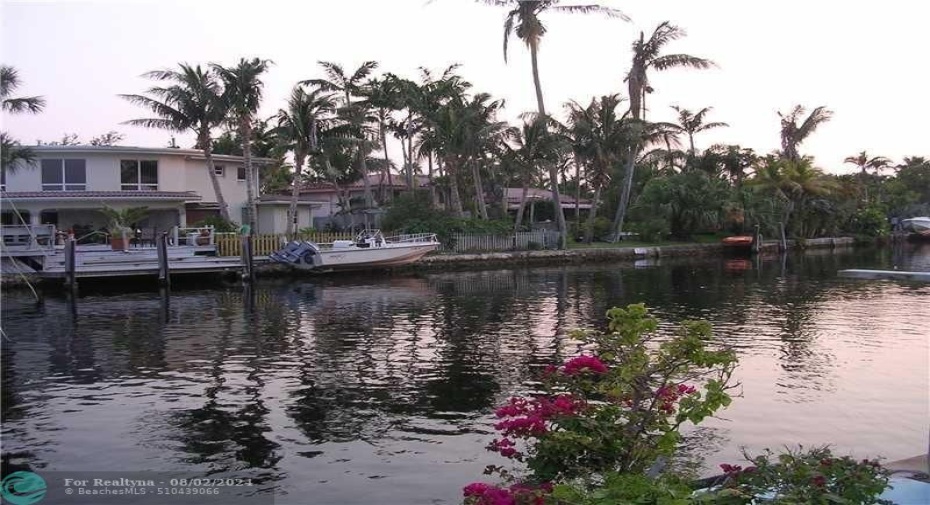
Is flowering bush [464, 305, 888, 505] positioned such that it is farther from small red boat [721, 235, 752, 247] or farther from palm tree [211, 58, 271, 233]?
small red boat [721, 235, 752, 247]

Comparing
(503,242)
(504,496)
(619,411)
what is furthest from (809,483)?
(503,242)

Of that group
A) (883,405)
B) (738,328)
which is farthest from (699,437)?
(738,328)

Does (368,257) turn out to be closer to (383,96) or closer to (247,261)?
(247,261)

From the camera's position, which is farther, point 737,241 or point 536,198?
point 536,198

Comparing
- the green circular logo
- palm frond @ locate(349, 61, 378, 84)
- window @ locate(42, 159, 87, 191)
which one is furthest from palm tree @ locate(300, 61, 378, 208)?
the green circular logo

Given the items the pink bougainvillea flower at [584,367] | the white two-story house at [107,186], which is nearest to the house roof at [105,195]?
the white two-story house at [107,186]

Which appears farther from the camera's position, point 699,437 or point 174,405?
point 174,405

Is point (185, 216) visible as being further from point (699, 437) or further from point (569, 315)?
point (699, 437)

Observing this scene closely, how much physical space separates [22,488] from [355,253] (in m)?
27.3

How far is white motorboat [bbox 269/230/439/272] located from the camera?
34594mm

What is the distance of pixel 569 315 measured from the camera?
73.3 ft

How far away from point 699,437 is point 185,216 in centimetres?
3640

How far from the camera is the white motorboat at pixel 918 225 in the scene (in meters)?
72.6

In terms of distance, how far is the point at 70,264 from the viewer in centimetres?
2972
